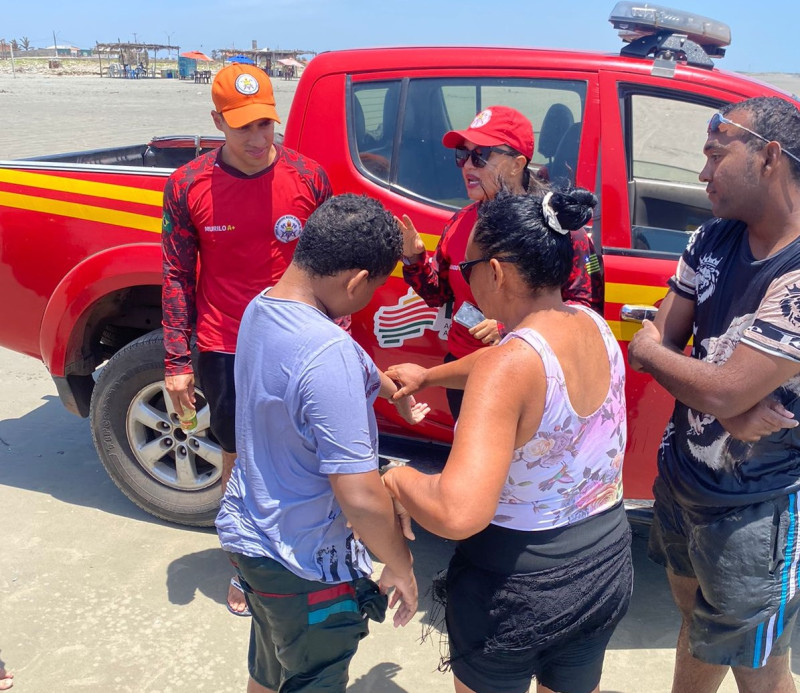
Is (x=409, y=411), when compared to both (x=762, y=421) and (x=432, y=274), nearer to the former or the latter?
(x=432, y=274)

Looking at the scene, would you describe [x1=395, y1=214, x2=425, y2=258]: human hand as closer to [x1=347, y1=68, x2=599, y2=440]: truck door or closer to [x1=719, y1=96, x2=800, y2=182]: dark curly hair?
[x1=347, y1=68, x2=599, y2=440]: truck door

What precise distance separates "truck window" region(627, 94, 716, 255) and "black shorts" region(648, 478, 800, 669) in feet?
3.93

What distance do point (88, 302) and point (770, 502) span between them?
2.82 meters

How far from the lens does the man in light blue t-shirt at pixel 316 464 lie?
1.66 meters

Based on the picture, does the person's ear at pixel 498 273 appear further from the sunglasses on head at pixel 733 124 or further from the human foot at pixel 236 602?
the human foot at pixel 236 602

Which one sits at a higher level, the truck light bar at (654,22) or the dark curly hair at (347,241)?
the truck light bar at (654,22)

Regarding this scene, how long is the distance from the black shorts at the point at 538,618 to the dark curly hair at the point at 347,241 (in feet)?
2.17

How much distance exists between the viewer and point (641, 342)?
2.17 meters

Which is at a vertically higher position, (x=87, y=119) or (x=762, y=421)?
(x=762, y=421)

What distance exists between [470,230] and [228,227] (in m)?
0.88

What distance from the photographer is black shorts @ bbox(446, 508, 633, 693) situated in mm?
1722

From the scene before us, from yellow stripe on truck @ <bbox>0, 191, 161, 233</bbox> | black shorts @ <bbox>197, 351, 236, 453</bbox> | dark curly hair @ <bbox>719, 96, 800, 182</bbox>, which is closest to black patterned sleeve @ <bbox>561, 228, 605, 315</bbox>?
dark curly hair @ <bbox>719, 96, 800, 182</bbox>

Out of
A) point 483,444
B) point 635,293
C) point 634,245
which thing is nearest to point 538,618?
point 483,444

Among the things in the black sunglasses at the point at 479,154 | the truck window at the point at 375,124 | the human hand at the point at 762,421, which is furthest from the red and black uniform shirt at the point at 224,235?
the human hand at the point at 762,421
